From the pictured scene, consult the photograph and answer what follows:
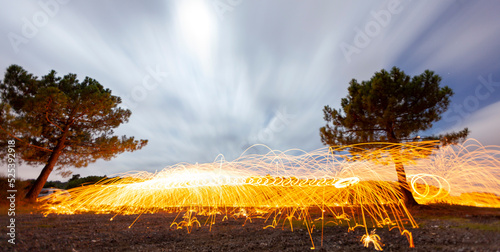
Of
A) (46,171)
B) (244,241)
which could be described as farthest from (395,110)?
(46,171)

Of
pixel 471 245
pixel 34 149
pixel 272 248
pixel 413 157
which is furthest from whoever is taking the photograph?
pixel 34 149

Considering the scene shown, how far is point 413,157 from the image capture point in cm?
607

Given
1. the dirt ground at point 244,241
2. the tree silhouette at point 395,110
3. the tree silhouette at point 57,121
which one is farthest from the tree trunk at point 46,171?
the tree silhouette at point 395,110

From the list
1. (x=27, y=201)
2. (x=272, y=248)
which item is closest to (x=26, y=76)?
(x=27, y=201)

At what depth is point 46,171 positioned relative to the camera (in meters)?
18.4

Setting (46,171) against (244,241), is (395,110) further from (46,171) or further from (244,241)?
(46,171)

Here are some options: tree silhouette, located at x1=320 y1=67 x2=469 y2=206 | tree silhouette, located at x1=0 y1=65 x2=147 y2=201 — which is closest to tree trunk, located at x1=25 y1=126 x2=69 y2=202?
tree silhouette, located at x1=0 y1=65 x2=147 y2=201

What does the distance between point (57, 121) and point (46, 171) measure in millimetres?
4160

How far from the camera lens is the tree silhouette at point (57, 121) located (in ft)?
55.9

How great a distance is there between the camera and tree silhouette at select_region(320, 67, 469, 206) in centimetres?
1374

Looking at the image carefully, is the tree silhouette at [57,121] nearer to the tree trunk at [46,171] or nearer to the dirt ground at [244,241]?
the tree trunk at [46,171]

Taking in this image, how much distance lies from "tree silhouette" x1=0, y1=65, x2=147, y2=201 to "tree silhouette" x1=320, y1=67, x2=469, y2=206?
18998 millimetres

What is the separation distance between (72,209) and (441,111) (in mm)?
21731

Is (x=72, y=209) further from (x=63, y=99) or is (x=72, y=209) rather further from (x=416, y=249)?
(x=416, y=249)
